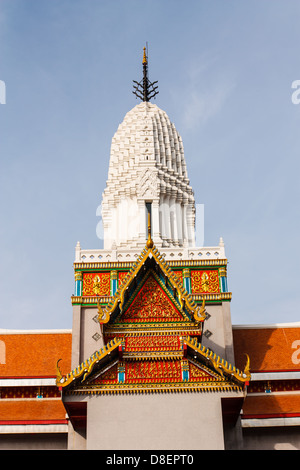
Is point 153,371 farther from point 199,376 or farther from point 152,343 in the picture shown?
point 199,376

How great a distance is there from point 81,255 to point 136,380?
8146 mm

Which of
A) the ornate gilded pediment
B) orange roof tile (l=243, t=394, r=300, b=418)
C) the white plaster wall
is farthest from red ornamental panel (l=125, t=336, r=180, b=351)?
orange roof tile (l=243, t=394, r=300, b=418)

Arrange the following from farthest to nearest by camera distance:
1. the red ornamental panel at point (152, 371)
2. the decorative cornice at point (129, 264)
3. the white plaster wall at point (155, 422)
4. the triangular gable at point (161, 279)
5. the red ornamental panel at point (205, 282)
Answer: the decorative cornice at point (129, 264), the red ornamental panel at point (205, 282), the triangular gable at point (161, 279), the red ornamental panel at point (152, 371), the white plaster wall at point (155, 422)

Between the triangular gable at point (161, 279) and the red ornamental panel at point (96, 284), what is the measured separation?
16.4 feet

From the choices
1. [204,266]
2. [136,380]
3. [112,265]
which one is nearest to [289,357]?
[204,266]

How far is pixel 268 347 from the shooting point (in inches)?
910

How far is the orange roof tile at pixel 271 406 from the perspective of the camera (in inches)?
798

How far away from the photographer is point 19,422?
65.9 ft

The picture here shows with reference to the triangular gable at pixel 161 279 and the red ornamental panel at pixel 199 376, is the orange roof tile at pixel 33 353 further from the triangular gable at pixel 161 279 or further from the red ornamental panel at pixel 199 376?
the red ornamental panel at pixel 199 376

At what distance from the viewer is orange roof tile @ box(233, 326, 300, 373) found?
2222cm

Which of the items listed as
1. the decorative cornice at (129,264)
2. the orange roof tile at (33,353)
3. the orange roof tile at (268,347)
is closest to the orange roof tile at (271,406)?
the orange roof tile at (268,347)

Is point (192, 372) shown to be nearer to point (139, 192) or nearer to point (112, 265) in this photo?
point (112, 265)

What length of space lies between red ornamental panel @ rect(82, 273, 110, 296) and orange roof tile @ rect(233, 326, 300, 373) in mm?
4932

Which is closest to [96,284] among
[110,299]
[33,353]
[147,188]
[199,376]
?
[110,299]
